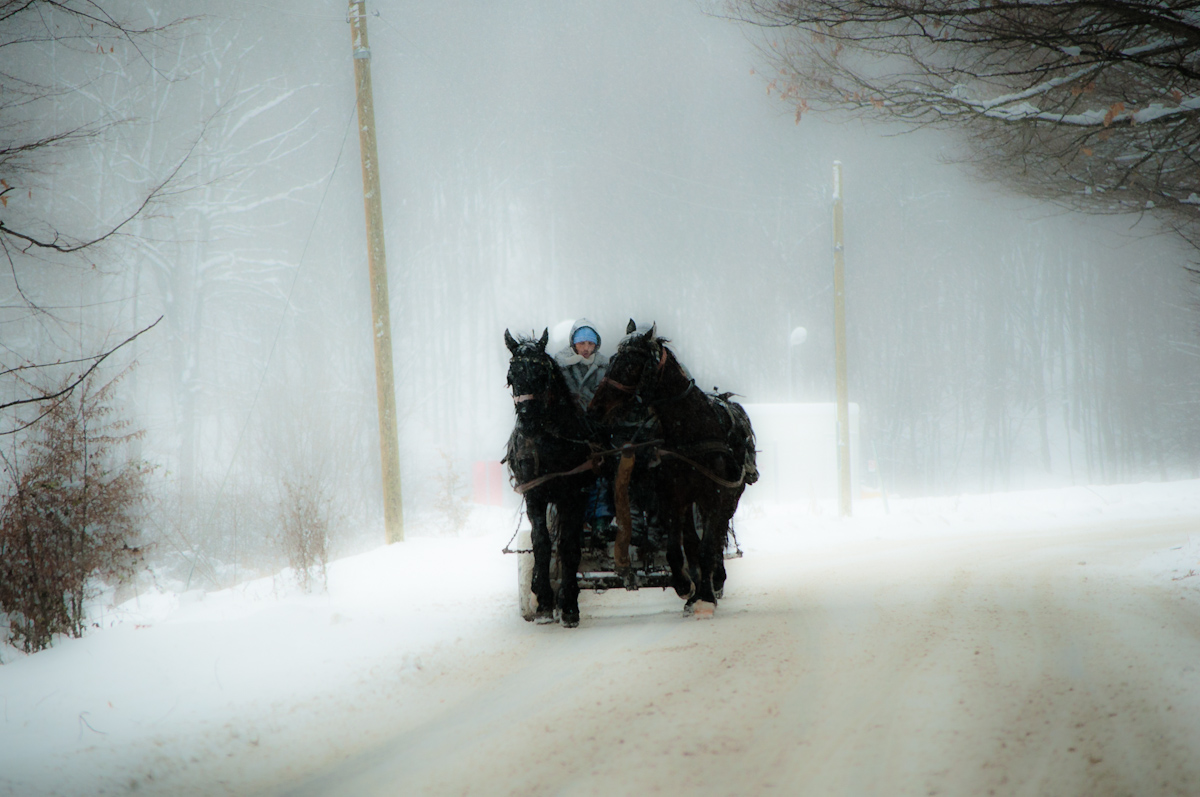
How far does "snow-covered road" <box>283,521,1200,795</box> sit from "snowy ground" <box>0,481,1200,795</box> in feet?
0.06

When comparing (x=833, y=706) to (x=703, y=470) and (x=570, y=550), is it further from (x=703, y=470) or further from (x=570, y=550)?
(x=570, y=550)

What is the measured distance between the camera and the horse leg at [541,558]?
6453 mm

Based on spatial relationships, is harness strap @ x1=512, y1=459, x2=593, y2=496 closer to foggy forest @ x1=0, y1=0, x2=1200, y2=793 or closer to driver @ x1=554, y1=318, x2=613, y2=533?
driver @ x1=554, y1=318, x2=613, y2=533

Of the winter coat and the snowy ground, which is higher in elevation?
the winter coat

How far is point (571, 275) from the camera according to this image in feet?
169

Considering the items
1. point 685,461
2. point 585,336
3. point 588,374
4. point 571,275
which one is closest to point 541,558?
point 685,461

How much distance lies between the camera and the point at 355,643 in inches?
242

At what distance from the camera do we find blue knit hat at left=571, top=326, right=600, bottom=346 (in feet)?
24.1

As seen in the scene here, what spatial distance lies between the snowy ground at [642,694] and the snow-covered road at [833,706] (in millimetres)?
18

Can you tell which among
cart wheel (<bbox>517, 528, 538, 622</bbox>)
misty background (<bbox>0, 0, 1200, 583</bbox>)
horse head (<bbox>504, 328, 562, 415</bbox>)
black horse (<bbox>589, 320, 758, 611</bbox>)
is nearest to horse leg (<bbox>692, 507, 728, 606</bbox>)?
black horse (<bbox>589, 320, 758, 611</bbox>)

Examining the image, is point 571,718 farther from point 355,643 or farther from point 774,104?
point 774,104

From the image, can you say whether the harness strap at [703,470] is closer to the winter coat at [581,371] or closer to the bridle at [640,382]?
the bridle at [640,382]

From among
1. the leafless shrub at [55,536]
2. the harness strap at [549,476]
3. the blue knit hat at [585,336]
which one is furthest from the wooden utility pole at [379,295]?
the harness strap at [549,476]

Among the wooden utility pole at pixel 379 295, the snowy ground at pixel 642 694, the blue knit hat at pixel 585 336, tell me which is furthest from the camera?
the wooden utility pole at pixel 379 295
